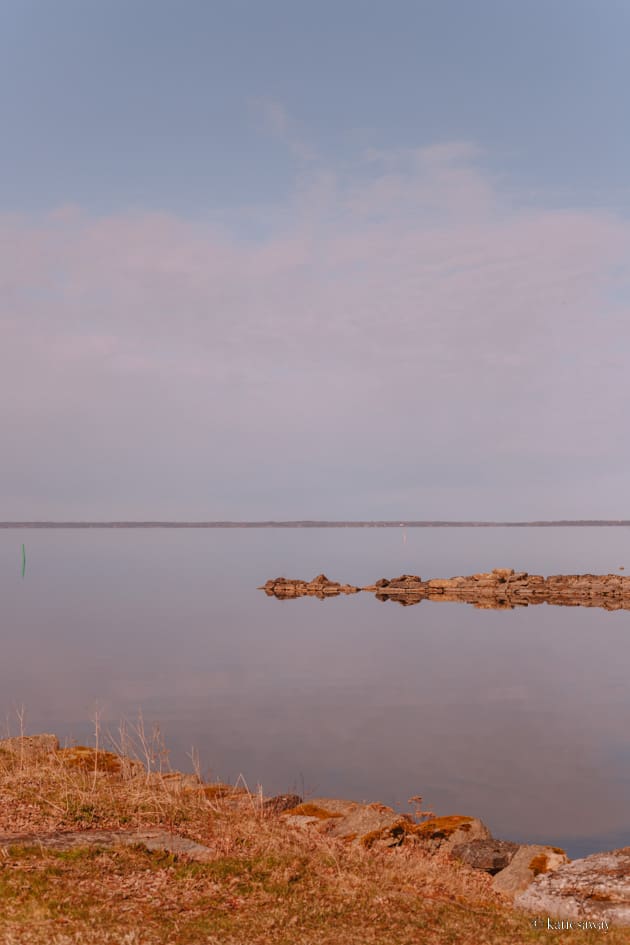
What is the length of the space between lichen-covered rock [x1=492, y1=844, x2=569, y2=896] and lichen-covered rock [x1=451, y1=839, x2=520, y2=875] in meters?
0.39

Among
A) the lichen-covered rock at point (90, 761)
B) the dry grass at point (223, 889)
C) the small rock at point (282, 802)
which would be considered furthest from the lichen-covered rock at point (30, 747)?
the small rock at point (282, 802)

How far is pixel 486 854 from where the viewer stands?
47.5ft

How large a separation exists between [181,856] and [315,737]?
1999 centimetres

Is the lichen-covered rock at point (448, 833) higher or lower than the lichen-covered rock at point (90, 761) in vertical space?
lower

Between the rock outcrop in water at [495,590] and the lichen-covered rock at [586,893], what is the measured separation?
6922 cm

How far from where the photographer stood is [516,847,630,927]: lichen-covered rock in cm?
1030

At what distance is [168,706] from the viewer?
35062mm

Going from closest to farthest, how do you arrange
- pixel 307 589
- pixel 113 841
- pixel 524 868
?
pixel 113 841, pixel 524 868, pixel 307 589

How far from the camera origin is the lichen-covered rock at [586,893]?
10305 mm

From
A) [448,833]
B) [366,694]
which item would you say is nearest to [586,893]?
[448,833]

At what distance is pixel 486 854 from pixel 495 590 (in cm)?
7380

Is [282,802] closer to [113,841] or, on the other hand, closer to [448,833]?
[448,833]

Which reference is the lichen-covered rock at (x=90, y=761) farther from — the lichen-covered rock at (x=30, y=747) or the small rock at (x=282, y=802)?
the small rock at (x=282, y=802)

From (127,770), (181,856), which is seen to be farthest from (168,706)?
(181,856)
